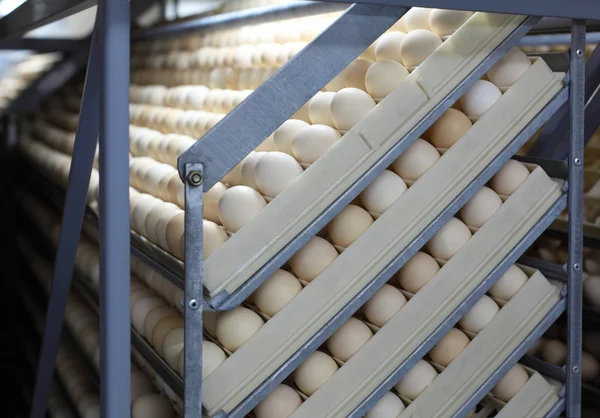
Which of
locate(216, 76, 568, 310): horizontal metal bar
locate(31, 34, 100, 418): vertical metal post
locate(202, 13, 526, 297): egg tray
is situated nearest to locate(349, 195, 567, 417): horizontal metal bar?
locate(216, 76, 568, 310): horizontal metal bar

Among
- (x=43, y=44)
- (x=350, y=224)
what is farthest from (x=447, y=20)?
(x=43, y=44)

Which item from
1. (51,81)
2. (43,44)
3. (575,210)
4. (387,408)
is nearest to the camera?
(387,408)

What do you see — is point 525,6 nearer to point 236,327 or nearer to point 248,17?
point 236,327

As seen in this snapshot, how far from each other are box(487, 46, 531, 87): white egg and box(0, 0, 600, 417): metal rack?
0.10 meters

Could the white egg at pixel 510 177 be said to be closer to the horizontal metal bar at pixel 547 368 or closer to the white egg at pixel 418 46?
the white egg at pixel 418 46

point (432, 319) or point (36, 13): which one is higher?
point (432, 319)

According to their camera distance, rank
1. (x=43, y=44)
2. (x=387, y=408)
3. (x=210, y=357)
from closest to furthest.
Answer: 1. (x=210, y=357)
2. (x=387, y=408)
3. (x=43, y=44)

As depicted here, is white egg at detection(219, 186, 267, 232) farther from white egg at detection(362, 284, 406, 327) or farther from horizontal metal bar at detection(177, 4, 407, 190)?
white egg at detection(362, 284, 406, 327)

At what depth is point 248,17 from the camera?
8.89 ft

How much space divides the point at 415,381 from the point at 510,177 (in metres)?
0.60

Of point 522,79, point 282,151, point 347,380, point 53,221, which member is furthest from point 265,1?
point 53,221

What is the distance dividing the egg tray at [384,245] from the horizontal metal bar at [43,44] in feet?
8.59

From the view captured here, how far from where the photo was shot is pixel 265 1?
2.58m

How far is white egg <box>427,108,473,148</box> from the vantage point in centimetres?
195
